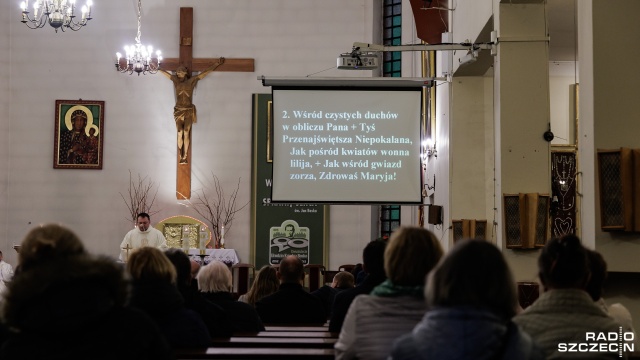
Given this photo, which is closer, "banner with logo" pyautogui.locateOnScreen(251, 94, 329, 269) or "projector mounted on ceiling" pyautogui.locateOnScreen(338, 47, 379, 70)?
"projector mounted on ceiling" pyautogui.locateOnScreen(338, 47, 379, 70)

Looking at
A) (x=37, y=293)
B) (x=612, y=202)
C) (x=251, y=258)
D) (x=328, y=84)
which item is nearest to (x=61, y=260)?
(x=37, y=293)

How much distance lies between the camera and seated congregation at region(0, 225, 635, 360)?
106 inches

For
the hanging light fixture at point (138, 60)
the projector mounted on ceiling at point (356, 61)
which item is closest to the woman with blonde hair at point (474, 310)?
the projector mounted on ceiling at point (356, 61)

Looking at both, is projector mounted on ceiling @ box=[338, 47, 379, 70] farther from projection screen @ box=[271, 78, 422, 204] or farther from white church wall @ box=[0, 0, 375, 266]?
white church wall @ box=[0, 0, 375, 266]

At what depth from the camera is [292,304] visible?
7246 millimetres

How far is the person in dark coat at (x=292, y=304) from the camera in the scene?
723cm

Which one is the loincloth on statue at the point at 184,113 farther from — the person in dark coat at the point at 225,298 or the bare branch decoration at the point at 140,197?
the person in dark coat at the point at 225,298

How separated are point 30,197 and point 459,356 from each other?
14.9 metres

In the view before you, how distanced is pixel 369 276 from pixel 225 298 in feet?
4.42

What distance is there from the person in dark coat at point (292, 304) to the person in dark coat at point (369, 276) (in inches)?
56.9

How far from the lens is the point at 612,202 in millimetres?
6922

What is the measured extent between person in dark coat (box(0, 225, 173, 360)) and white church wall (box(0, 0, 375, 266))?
13.5 metres

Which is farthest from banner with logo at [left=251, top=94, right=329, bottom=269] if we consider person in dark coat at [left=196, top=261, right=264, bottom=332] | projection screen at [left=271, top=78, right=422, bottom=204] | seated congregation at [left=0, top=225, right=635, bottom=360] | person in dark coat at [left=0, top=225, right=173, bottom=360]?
person in dark coat at [left=0, top=225, right=173, bottom=360]

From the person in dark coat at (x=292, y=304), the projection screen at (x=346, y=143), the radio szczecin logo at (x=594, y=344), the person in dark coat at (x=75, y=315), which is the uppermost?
the projection screen at (x=346, y=143)
